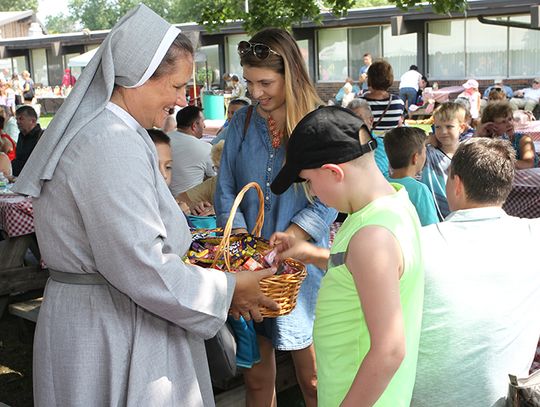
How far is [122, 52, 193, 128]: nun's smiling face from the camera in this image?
2.05m

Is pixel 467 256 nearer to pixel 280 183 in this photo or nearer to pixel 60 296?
pixel 280 183

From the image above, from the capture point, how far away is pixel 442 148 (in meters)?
5.21

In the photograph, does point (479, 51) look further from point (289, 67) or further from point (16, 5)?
point (16, 5)

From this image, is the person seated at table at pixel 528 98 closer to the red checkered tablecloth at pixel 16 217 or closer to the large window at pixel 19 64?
the red checkered tablecloth at pixel 16 217

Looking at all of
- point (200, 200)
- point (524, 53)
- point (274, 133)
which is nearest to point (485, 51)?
point (524, 53)

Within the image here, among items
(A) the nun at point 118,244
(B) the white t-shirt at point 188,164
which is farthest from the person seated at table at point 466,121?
(A) the nun at point 118,244

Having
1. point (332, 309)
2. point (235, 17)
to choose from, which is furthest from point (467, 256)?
point (235, 17)

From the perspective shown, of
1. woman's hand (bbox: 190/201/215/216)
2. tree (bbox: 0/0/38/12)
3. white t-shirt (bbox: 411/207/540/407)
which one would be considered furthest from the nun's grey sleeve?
tree (bbox: 0/0/38/12)

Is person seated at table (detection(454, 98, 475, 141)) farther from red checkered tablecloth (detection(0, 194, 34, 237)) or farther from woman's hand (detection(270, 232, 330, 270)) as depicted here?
red checkered tablecloth (detection(0, 194, 34, 237))

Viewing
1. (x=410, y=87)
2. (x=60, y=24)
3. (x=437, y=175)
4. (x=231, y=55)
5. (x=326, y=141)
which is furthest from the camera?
(x=60, y=24)

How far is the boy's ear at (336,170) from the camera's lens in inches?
73.0

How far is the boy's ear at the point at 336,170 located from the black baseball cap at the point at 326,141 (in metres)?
0.01

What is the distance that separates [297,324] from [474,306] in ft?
2.76

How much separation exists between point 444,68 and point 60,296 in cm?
2433
